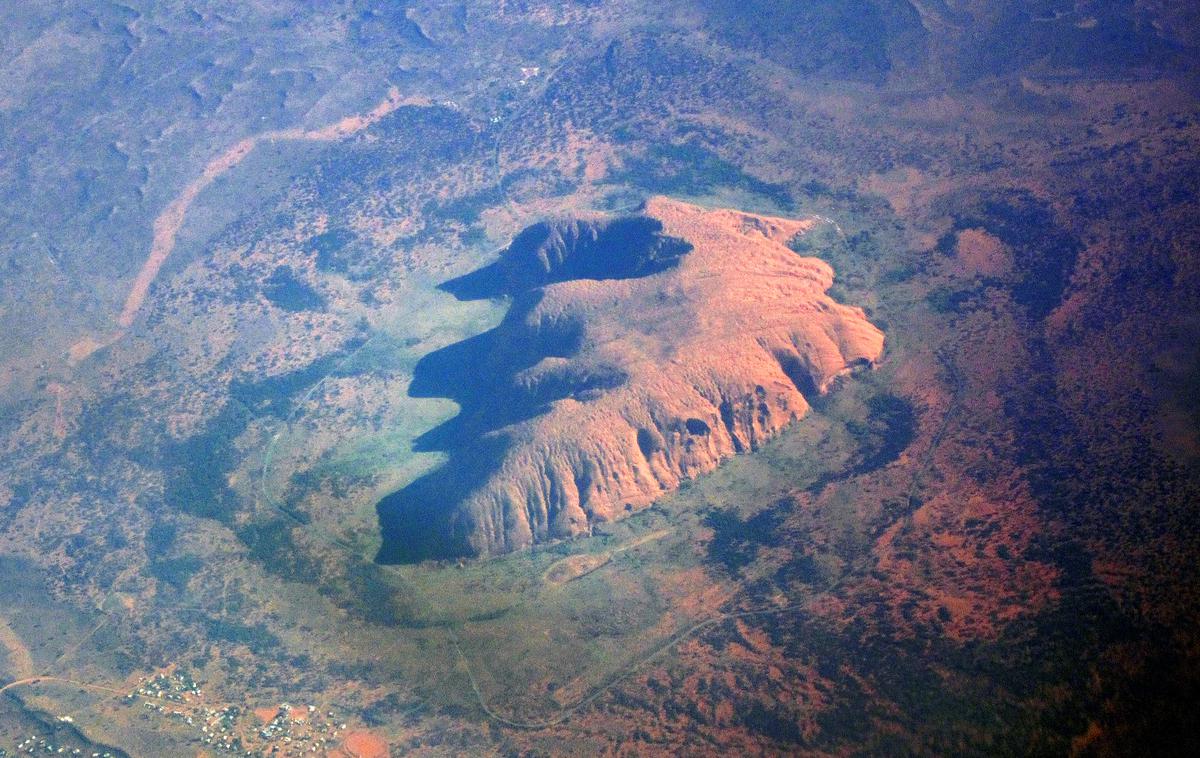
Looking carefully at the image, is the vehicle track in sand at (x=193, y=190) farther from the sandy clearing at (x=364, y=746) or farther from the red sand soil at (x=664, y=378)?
the sandy clearing at (x=364, y=746)

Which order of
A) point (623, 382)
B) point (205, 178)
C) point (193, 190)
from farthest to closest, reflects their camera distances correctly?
point (205, 178)
point (193, 190)
point (623, 382)

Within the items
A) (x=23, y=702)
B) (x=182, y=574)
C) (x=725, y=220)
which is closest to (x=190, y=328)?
(x=182, y=574)

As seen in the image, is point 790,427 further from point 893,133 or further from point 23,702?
point 23,702

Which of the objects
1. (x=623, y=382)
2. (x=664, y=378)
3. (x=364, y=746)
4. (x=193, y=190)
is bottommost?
(x=364, y=746)

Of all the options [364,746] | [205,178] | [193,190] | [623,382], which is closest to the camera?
[364,746]

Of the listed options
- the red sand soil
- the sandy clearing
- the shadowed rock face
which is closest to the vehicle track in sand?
the shadowed rock face

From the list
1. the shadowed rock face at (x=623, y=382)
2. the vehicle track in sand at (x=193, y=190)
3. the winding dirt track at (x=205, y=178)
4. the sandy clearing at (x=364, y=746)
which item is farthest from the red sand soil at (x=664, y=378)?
the winding dirt track at (x=205, y=178)

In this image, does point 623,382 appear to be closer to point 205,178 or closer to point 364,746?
point 364,746

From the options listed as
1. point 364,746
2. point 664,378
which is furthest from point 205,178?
point 364,746
